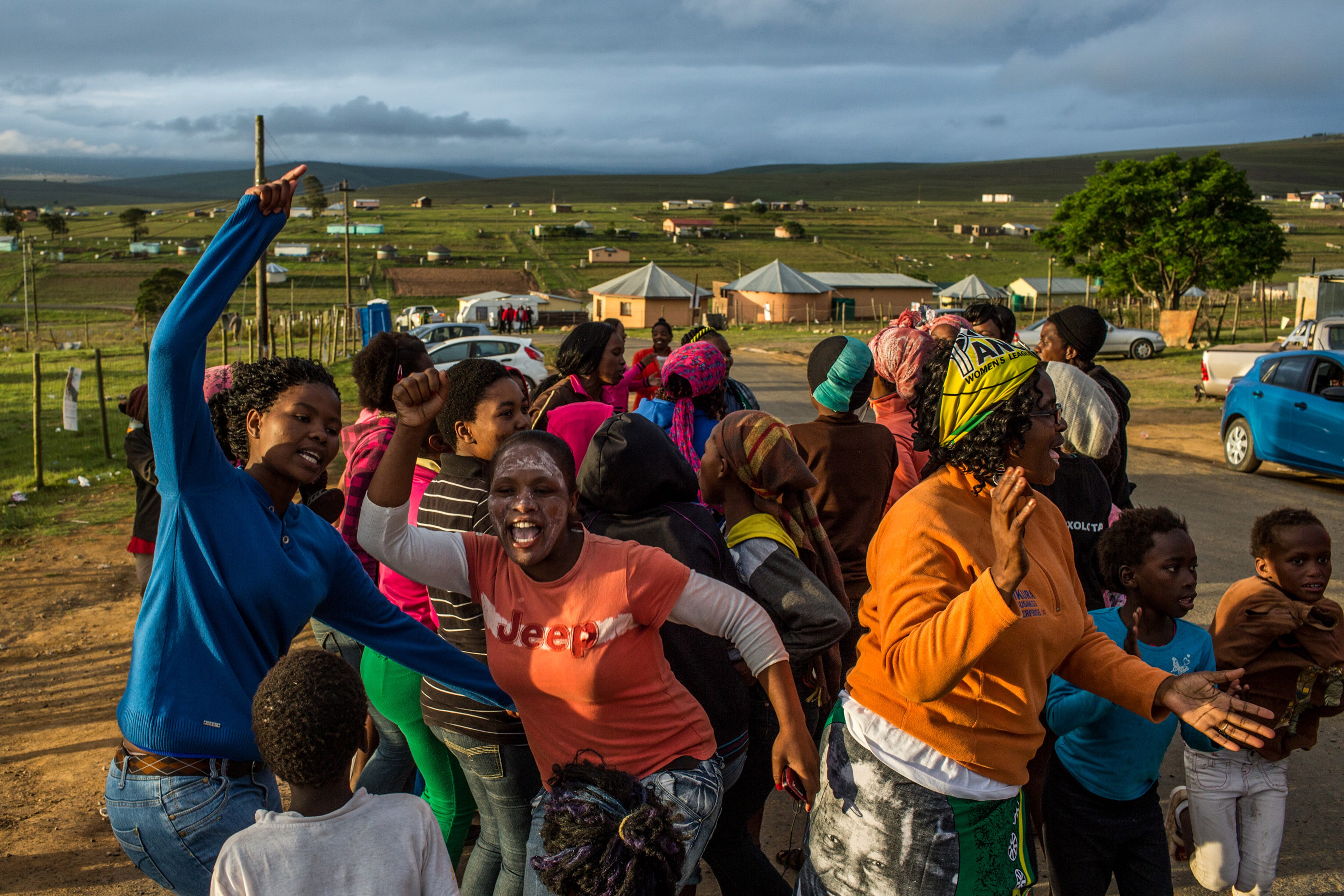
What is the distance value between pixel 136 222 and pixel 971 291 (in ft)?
301

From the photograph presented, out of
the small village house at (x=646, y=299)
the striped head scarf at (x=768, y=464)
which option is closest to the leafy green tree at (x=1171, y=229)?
the small village house at (x=646, y=299)

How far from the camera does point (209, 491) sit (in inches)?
88.7

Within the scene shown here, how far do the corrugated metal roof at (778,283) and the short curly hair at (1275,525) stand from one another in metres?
50.5

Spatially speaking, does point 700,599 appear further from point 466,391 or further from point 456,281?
point 456,281

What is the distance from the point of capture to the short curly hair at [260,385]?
8.32 feet

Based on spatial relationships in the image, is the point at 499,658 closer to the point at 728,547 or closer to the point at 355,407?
the point at 728,547

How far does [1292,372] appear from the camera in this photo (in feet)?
38.0

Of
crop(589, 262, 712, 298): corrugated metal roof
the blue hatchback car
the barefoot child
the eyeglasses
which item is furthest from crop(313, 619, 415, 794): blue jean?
crop(589, 262, 712, 298): corrugated metal roof

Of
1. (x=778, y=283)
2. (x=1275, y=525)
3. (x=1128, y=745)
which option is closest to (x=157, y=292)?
(x=778, y=283)

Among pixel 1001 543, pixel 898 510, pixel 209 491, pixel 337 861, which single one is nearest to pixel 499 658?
pixel 337 861

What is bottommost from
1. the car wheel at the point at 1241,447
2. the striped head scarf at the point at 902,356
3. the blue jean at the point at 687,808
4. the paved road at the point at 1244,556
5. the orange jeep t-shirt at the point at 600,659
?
the paved road at the point at 1244,556

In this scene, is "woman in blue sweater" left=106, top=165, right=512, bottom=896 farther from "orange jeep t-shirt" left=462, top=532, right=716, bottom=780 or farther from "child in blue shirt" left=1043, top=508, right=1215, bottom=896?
"child in blue shirt" left=1043, top=508, right=1215, bottom=896

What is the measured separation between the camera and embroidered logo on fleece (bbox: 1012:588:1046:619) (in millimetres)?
2154

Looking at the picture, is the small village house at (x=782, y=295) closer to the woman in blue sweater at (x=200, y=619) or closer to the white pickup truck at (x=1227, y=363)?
the white pickup truck at (x=1227, y=363)
